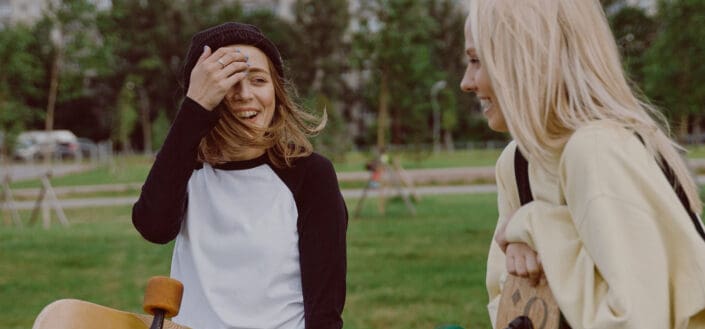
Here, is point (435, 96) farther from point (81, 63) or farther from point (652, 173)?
point (652, 173)

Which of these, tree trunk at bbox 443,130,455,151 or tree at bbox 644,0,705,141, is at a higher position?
tree at bbox 644,0,705,141

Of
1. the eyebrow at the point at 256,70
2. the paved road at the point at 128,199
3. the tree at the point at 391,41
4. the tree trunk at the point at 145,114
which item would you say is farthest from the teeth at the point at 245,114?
the tree trunk at the point at 145,114

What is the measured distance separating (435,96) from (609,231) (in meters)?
48.9

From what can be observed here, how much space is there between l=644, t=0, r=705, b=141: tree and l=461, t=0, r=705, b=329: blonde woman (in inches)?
508

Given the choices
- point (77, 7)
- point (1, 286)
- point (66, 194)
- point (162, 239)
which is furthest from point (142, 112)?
point (162, 239)

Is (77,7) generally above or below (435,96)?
above

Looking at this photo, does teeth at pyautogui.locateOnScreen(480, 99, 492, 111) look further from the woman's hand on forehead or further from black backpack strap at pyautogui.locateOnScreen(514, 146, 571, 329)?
the woman's hand on forehead

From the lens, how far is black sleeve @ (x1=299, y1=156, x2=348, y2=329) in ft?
6.53

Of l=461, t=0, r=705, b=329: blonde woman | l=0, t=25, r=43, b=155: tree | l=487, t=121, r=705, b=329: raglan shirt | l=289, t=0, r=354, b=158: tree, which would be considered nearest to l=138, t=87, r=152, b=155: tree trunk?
l=289, t=0, r=354, b=158: tree

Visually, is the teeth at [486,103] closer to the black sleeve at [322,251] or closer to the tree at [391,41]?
the black sleeve at [322,251]

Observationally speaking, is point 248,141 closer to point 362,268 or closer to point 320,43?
point 362,268

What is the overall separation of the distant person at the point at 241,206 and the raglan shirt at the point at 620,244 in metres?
0.73

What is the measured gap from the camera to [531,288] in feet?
5.02

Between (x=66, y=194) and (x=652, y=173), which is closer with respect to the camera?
(x=652, y=173)
